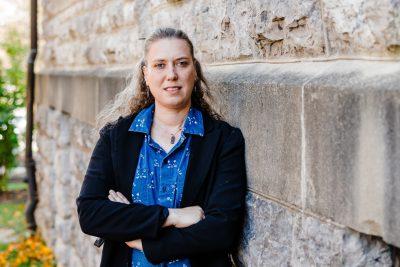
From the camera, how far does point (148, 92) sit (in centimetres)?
268

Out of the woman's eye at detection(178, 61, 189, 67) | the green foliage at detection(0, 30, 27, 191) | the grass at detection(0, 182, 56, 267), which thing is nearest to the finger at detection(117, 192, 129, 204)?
the woman's eye at detection(178, 61, 189, 67)

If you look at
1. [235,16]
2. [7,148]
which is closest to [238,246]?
[235,16]

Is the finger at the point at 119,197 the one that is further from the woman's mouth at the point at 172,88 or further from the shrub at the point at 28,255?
the shrub at the point at 28,255

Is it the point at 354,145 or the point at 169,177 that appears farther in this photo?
the point at 169,177

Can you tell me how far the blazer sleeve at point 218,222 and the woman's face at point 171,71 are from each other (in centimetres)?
29

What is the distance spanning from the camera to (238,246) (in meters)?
2.34

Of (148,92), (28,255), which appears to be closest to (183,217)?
(148,92)

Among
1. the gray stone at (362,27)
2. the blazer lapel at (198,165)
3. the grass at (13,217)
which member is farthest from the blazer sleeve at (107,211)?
the grass at (13,217)

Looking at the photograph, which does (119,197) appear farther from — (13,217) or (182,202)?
(13,217)

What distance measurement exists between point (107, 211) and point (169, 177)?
0.28 meters

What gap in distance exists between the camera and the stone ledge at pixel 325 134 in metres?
1.46

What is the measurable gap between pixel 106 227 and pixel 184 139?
47 centimetres

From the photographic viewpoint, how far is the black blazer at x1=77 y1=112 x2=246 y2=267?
2.21 metres

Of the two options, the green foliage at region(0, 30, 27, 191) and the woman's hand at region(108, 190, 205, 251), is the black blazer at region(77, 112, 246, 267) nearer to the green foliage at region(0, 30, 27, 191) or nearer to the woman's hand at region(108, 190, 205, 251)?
the woman's hand at region(108, 190, 205, 251)
